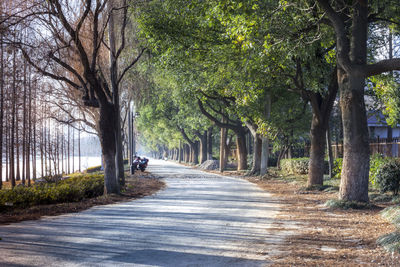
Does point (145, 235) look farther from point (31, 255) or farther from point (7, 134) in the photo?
point (7, 134)

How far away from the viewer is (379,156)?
16.5m

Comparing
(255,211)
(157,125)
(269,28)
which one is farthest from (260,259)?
(157,125)

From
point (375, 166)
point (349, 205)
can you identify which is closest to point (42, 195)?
point (349, 205)

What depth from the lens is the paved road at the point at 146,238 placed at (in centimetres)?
639

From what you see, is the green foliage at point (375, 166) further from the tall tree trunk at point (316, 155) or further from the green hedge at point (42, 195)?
the green hedge at point (42, 195)

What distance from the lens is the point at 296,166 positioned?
94.1ft

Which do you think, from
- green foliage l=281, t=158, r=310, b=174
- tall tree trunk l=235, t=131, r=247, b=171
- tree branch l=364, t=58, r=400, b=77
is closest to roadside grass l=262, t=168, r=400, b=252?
tree branch l=364, t=58, r=400, b=77

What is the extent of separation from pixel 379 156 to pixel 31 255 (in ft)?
46.5

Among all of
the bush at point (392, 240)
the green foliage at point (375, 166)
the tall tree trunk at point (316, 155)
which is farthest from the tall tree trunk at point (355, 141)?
the tall tree trunk at point (316, 155)

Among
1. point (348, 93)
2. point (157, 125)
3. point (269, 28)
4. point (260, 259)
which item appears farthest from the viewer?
point (157, 125)

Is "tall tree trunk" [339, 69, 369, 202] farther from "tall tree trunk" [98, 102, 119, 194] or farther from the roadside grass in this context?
"tall tree trunk" [98, 102, 119, 194]

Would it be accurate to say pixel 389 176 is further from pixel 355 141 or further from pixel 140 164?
pixel 140 164

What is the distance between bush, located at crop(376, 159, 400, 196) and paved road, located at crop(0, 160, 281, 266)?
443 cm

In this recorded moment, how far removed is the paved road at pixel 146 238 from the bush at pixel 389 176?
174 inches
